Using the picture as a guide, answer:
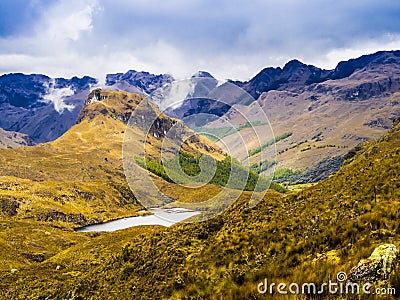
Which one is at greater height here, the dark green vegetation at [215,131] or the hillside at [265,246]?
the dark green vegetation at [215,131]

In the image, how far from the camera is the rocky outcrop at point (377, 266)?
52.5 ft

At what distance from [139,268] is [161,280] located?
4.98 metres

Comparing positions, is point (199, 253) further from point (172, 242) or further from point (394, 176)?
point (394, 176)

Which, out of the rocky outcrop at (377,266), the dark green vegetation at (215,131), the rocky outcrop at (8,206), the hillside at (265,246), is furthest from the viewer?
the rocky outcrop at (8,206)

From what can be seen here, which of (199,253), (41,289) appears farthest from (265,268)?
(41,289)

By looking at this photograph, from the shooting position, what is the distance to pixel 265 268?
21906 mm

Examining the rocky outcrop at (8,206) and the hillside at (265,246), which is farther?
the rocky outcrop at (8,206)
